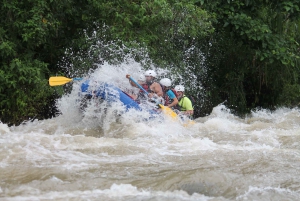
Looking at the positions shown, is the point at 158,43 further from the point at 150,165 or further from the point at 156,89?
the point at 150,165

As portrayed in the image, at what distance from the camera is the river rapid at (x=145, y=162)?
197 inches

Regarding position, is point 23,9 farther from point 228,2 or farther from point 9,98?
point 228,2

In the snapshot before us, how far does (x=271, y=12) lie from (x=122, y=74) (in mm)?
4549

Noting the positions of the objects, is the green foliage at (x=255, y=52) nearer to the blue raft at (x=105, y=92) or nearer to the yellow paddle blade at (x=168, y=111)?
the yellow paddle blade at (x=168, y=111)

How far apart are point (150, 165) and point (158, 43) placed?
5.83 m

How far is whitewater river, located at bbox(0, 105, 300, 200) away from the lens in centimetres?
500

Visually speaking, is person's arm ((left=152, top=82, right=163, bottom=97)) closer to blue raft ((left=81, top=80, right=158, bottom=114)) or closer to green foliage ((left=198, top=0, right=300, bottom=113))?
blue raft ((left=81, top=80, right=158, bottom=114))

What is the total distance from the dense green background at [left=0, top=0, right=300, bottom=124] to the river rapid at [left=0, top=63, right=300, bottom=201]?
1556mm

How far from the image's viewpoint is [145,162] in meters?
6.11

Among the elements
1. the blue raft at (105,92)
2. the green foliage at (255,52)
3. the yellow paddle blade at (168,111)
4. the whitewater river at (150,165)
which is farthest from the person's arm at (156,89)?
the green foliage at (255,52)

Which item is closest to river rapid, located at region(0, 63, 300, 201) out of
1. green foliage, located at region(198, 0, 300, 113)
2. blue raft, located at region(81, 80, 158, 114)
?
blue raft, located at region(81, 80, 158, 114)

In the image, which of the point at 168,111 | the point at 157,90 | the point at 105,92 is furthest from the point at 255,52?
the point at 105,92

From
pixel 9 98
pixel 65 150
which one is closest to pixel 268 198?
pixel 65 150

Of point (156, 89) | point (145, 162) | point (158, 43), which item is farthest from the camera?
point (158, 43)
